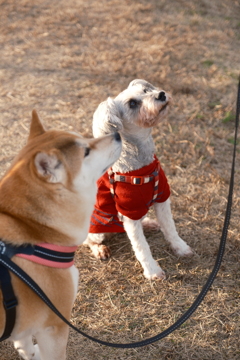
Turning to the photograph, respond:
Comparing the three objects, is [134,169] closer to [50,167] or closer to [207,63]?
[50,167]

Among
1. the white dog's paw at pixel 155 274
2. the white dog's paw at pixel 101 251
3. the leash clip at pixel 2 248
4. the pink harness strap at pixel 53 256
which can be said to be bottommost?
the white dog's paw at pixel 155 274

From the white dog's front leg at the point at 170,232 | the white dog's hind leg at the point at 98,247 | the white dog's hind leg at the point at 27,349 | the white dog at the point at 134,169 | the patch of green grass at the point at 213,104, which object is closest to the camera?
the white dog's hind leg at the point at 27,349

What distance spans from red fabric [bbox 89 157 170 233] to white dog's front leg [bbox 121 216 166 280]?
15 cm

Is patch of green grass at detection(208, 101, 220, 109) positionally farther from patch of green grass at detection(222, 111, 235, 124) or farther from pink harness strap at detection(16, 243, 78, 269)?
pink harness strap at detection(16, 243, 78, 269)

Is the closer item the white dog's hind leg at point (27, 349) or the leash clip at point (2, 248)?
the leash clip at point (2, 248)

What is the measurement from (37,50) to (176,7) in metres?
3.73

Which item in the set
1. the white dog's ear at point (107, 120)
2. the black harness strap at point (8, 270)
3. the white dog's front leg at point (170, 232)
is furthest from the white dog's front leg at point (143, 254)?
the black harness strap at point (8, 270)

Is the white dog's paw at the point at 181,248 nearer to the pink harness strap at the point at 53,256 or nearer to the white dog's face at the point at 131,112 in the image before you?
the white dog's face at the point at 131,112

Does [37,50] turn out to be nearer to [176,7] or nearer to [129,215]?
[176,7]

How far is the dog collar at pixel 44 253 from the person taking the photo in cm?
218

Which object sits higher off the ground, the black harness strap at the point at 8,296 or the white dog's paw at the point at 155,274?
the black harness strap at the point at 8,296

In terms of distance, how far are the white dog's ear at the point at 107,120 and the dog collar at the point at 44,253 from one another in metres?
1.16

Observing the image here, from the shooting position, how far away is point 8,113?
5887 mm

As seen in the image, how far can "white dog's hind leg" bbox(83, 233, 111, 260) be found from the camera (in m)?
3.81
